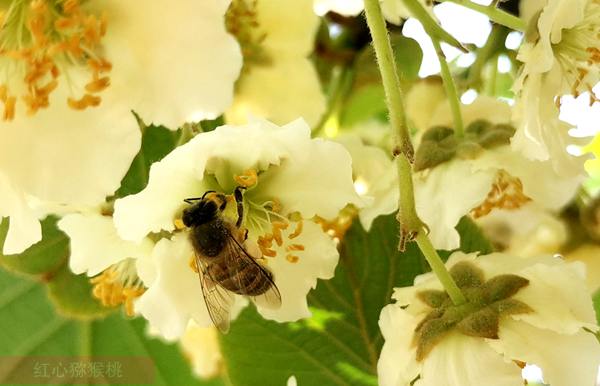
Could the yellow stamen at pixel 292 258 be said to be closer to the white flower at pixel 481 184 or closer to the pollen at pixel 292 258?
the pollen at pixel 292 258

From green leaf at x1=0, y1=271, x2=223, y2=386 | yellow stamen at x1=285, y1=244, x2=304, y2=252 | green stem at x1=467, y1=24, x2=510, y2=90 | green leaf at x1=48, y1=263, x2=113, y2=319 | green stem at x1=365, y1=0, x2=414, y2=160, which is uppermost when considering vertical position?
green stem at x1=365, y1=0, x2=414, y2=160

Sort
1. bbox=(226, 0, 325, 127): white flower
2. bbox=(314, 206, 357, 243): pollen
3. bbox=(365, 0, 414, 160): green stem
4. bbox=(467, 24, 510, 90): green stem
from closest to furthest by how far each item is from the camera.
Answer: bbox=(365, 0, 414, 160): green stem < bbox=(314, 206, 357, 243): pollen < bbox=(467, 24, 510, 90): green stem < bbox=(226, 0, 325, 127): white flower

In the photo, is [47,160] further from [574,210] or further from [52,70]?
[574,210]

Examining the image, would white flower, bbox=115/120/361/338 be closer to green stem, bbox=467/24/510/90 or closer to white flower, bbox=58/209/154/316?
white flower, bbox=58/209/154/316

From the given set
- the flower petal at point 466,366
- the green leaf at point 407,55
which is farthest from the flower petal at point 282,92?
the flower petal at point 466,366

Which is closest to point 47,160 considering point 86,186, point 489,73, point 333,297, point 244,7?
point 86,186

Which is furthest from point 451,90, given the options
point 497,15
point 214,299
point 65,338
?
point 65,338

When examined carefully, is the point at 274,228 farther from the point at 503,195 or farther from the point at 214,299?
the point at 503,195

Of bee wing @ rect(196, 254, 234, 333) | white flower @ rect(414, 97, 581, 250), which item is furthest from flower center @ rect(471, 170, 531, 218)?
bee wing @ rect(196, 254, 234, 333)
